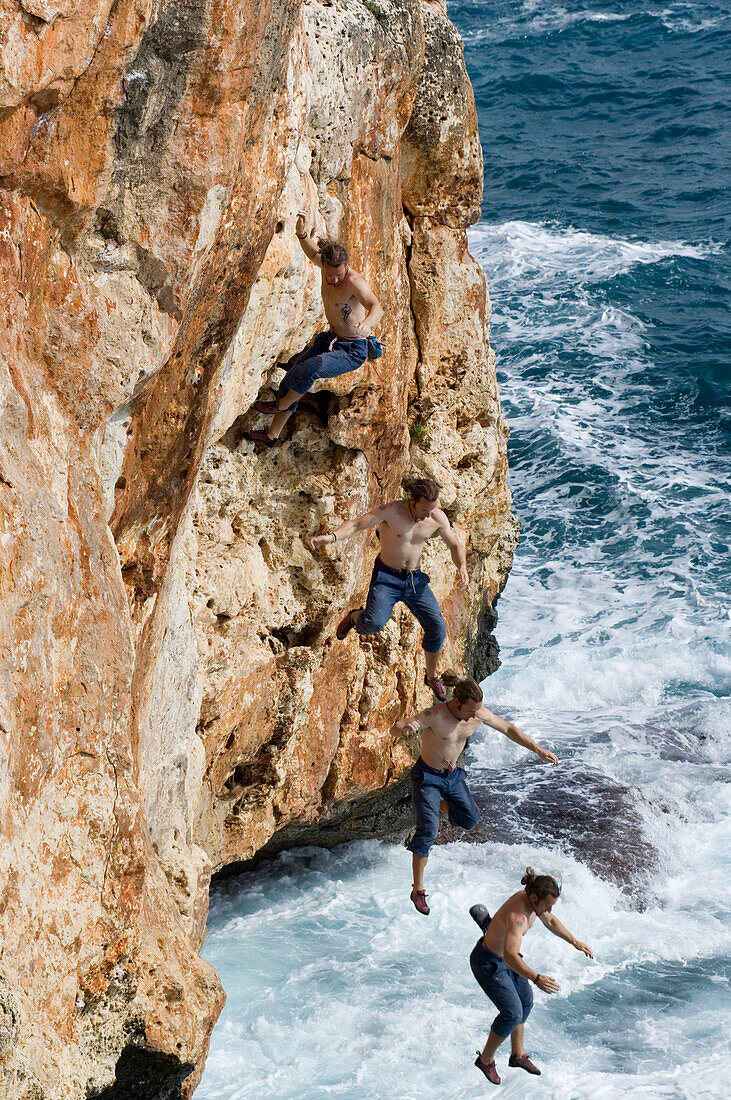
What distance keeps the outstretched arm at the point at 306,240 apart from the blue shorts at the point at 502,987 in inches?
237

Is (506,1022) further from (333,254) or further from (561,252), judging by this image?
(561,252)

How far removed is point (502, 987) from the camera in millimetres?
9836

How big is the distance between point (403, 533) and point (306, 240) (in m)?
2.75

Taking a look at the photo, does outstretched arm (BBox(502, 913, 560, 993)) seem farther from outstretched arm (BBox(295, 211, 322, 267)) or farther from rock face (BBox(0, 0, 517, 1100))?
outstretched arm (BBox(295, 211, 322, 267))

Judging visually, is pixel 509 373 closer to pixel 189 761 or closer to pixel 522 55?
pixel 189 761

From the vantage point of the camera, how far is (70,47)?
618 centimetres

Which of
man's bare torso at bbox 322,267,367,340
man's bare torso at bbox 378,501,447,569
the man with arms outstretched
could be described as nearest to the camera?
the man with arms outstretched

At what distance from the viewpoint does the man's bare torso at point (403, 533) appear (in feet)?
34.6

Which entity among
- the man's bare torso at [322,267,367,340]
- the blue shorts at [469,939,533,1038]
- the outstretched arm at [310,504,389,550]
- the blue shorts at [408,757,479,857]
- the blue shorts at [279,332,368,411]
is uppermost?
the man's bare torso at [322,267,367,340]

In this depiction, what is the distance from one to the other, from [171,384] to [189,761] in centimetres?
401

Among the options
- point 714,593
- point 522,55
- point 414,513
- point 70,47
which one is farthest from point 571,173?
point 70,47

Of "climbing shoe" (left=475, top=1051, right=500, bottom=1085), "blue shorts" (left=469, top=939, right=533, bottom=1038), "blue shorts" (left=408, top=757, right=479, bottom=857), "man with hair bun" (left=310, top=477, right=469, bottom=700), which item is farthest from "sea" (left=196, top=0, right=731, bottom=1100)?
"man with hair bun" (left=310, top=477, right=469, bottom=700)

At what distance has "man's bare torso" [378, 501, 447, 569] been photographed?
34.6 ft

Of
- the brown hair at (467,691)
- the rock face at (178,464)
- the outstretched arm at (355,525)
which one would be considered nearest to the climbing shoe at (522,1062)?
the rock face at (178,464)
